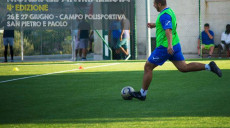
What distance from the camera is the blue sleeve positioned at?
7.58m

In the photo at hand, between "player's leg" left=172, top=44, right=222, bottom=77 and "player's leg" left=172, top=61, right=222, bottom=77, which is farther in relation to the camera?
"player's leg" left=172, top=61, right=222, bottom=77

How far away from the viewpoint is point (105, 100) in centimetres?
775

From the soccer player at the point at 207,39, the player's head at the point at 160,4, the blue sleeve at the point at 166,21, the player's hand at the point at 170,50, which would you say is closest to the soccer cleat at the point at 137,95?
the player's hand at the point at 170,50

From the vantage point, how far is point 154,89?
9.26 m

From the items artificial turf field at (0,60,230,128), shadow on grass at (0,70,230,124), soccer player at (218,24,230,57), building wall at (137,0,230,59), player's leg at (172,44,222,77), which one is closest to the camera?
artificial turf field at (0,60,230,128)

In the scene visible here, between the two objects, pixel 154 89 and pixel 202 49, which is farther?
pixel 202 49

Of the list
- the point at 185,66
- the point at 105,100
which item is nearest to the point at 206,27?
the point at 185,66

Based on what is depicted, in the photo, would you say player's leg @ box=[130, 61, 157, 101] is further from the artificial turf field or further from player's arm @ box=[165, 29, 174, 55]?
player's arm @ box=[165, 29, 174, 55]

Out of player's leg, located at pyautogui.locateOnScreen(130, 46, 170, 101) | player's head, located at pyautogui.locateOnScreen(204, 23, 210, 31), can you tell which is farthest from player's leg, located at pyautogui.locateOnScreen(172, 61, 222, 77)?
player's head, located at pyautogui.locateOnScreen(204, 23, 210, 31)

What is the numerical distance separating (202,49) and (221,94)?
1413 cm

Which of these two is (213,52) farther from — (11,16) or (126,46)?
(11,16)

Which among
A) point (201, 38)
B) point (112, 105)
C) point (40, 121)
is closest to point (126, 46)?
point (201, 38)

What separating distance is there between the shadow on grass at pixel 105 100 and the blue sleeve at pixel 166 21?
1.15 meters

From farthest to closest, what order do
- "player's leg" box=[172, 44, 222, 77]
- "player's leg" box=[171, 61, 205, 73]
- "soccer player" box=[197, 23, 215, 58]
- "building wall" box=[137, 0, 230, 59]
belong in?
"building wall" box=[137, 0, 230, 59] → "soccer player" box=[197, 23, 215, 58] → "player's leg" box=[171, 61, 205, 73] → "player's leg" box=[172, 44, 222, 77]
